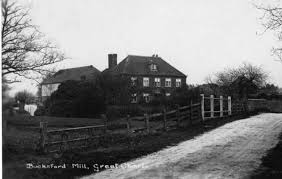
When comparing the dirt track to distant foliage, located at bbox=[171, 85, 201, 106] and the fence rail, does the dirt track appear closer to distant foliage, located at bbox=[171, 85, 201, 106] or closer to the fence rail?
the fence rail

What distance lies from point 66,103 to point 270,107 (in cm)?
1954

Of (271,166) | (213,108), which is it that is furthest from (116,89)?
(271,166)

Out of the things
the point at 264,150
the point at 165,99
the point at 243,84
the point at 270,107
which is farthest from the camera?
the point at 243,84

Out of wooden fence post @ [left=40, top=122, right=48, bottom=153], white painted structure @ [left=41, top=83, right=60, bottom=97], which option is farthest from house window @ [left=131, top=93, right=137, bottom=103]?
wooden fence post @ [left=40, top=122, right=48, bottom=153]

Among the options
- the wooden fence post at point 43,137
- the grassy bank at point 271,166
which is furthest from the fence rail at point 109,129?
the grassy bank at point 271,166

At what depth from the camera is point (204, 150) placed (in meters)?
11.4

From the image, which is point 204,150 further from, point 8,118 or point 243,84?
point 243,84

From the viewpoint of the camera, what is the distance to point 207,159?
391 inches

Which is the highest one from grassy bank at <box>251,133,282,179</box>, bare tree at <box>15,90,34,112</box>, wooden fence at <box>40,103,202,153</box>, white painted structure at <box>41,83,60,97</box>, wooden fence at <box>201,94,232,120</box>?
white painted structure at <box>41,83,60,97</box>

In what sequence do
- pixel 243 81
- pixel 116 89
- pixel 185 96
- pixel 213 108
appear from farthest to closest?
pixel 243 81, pixel 116 89, pixel 185 96, pixel 213 108

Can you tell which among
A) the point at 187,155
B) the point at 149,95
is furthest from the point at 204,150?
the point at 149,95

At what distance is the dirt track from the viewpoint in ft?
26.9

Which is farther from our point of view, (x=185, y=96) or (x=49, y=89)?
(x=185, y=96)

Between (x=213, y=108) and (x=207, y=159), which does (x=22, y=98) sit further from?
(x=213, y=108)
